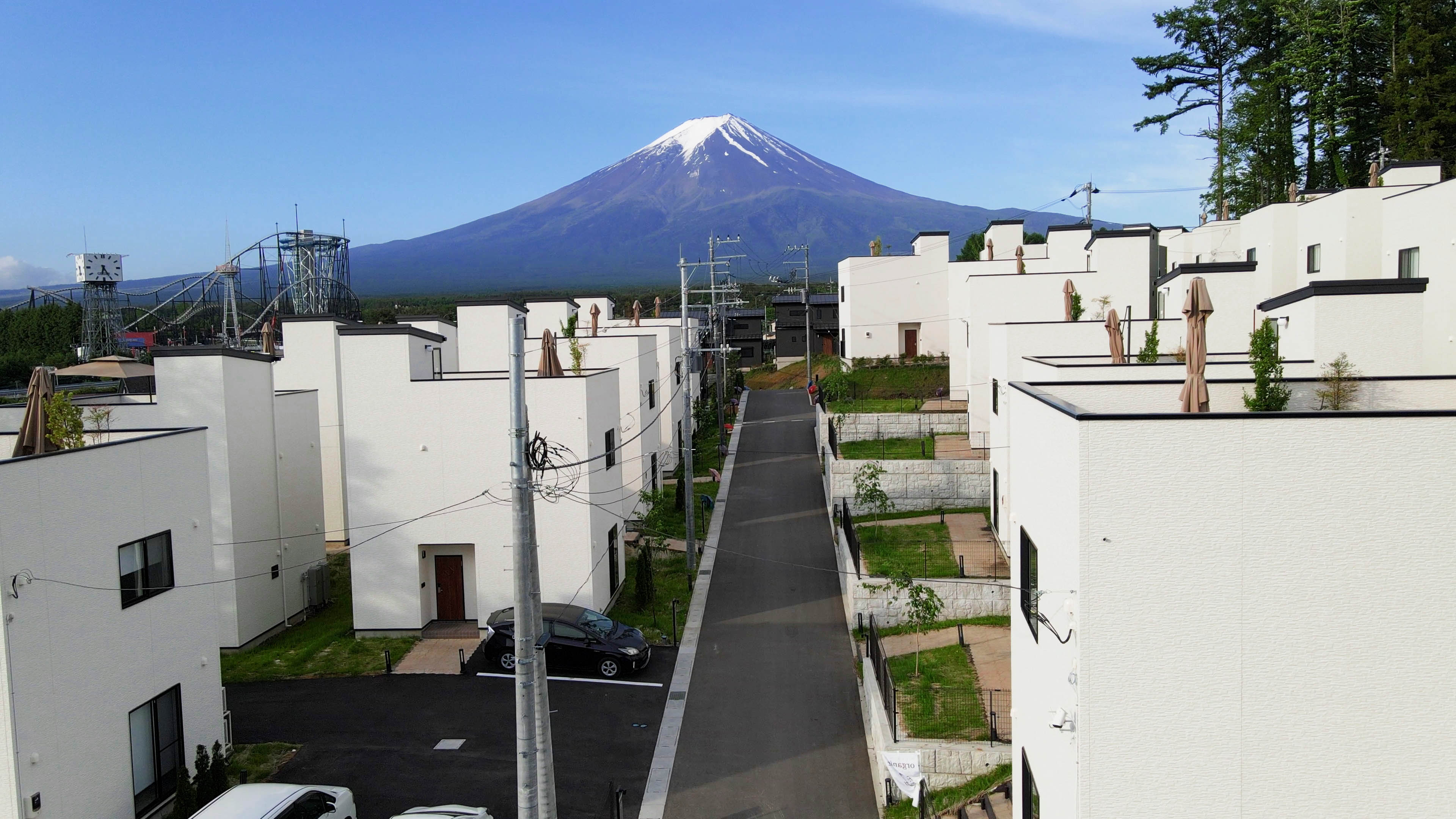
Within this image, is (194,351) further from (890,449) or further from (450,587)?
(890,449)

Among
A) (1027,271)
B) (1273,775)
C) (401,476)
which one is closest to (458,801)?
(401,476)

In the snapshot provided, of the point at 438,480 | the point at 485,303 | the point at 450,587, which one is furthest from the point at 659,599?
the point at 485,303

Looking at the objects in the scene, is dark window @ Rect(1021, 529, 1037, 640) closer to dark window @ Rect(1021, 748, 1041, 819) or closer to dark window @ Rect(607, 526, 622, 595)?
dark window @ Rect(1021, 748, 1041, 819)

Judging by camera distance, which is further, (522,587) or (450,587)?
(450,587)

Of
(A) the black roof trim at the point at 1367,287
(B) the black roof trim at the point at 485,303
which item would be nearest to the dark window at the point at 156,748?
(B) the black roof trim at the point at 485,303

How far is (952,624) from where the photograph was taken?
21.9 metres

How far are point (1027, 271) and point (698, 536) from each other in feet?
54.2

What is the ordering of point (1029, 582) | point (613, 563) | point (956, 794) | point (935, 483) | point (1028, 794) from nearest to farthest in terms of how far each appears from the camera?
point (1028, 794) → point (1029, 582) → point (956, 794) → point (613, 563) → point (935, 483)

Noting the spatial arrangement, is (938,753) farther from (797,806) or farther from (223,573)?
(223,573)

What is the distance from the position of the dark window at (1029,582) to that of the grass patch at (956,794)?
147 inches

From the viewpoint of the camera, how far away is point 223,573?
21.5m

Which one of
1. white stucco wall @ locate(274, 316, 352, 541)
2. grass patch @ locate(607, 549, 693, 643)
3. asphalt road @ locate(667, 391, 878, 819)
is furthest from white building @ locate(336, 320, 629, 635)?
white stucco wall @ locate(274, 316, 352, 541)

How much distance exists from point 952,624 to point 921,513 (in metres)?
7.95

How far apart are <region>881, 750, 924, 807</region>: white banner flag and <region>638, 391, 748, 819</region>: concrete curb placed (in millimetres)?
3641
